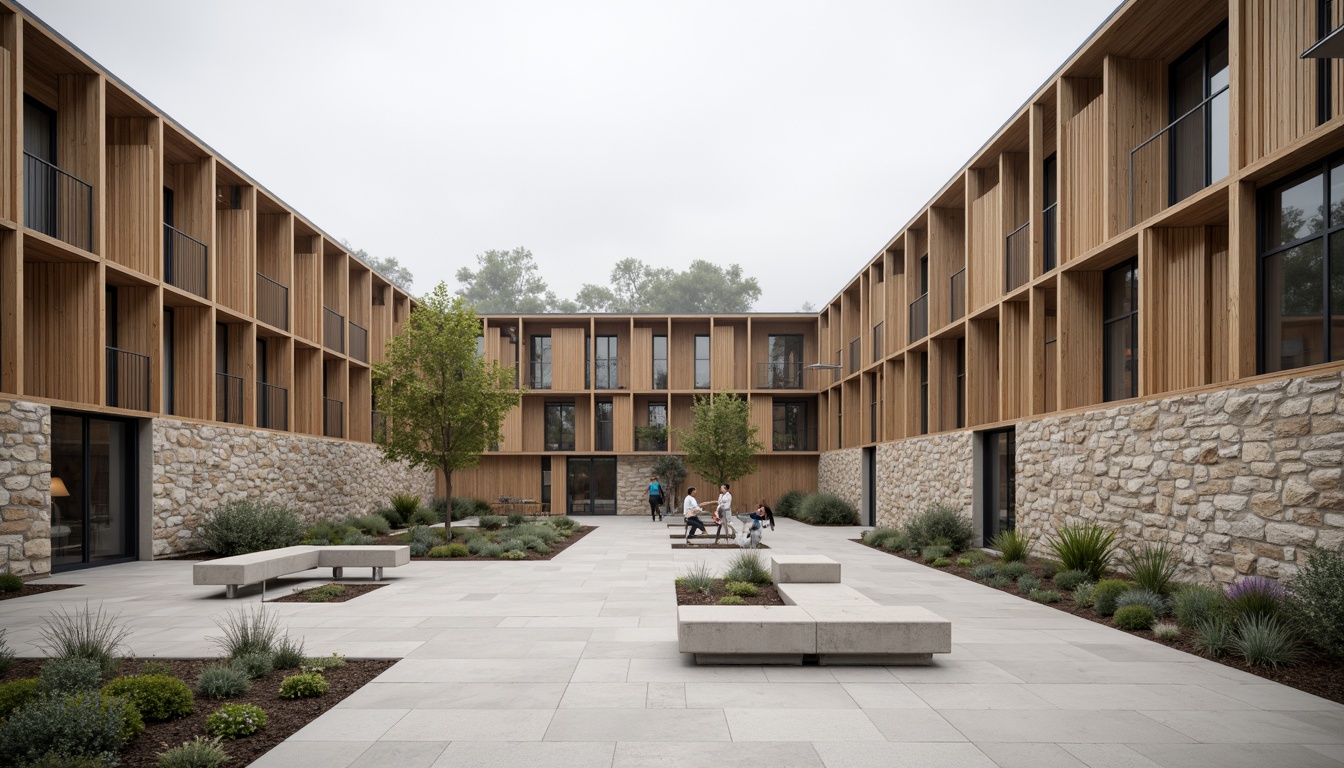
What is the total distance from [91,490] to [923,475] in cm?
1755

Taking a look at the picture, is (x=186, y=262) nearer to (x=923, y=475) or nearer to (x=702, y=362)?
(x=923, y=475)

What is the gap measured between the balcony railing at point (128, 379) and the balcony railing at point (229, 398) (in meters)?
2.74

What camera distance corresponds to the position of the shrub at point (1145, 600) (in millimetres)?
9039

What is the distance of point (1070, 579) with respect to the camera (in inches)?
436

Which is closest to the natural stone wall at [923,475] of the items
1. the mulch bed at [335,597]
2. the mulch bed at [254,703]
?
the mulch bed at [335,597]

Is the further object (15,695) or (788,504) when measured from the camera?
(788,504)

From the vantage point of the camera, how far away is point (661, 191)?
95.2 meters

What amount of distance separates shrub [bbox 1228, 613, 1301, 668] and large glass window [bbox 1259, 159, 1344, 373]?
11.5ft

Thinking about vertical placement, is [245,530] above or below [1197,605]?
below

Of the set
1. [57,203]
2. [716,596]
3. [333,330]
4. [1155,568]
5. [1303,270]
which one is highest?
[57,203]

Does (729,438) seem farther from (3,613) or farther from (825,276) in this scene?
(825,276)

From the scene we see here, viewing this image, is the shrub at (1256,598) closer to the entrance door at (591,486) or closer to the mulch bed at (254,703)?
the mulch bed at (254,703)

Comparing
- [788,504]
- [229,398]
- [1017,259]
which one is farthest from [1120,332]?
[788,504]

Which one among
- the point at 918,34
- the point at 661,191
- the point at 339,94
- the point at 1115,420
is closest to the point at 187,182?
the point at 1115,420
